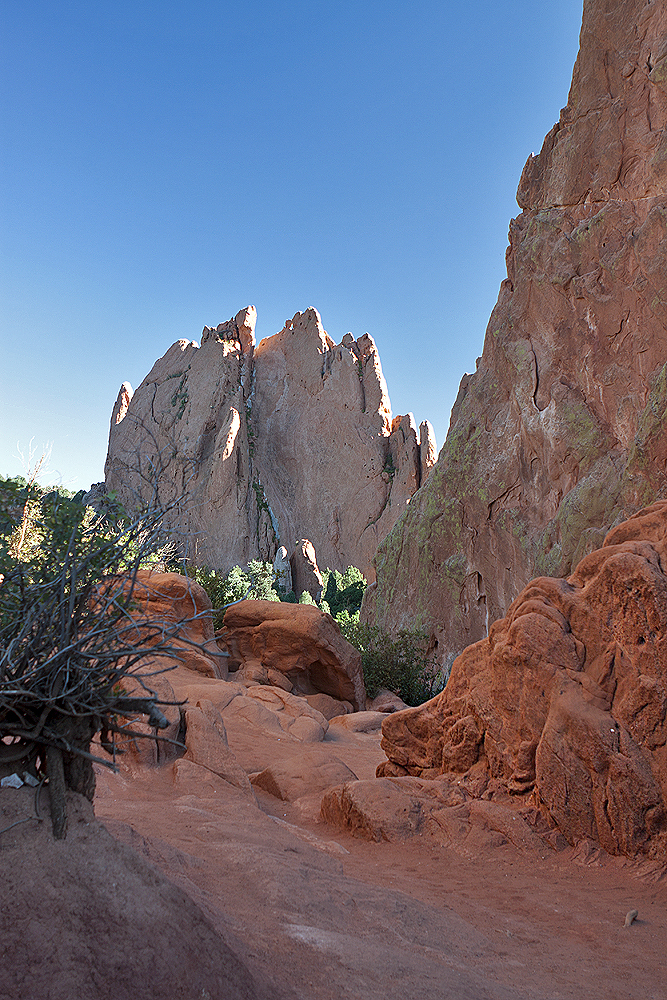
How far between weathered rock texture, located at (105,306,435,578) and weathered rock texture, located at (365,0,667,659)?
77.1 feet

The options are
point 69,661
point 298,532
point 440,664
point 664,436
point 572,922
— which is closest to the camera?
point 69,661

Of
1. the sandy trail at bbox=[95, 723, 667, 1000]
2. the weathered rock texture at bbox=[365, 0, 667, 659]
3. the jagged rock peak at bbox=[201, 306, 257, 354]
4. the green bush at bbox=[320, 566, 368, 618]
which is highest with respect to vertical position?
the jagged rock peak at bbox=[201, 306, 257, 354]

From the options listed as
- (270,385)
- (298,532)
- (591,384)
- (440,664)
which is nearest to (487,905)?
(591,384)

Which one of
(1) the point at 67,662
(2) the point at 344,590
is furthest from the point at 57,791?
(2) the point at 344,590

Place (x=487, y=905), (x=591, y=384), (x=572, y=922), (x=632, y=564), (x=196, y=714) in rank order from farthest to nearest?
(x=591, y=384) → (x=196, y=714) → (x=632, y=564) → (x=487, y=905) → (x=572, y=922)

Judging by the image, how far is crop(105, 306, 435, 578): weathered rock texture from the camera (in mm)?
51688

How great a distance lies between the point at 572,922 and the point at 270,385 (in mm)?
55810

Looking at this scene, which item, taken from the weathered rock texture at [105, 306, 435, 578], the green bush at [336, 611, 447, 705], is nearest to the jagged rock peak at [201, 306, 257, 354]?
the weathered rock texture at [105, 306, 435, 578]

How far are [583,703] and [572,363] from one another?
1834cm

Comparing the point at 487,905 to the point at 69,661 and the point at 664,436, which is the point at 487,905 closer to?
the point at 69,661

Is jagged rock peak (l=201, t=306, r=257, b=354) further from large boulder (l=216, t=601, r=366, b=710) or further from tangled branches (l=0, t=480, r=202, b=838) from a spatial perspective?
tangled branches (l=0, t=480, r=202, b=838)

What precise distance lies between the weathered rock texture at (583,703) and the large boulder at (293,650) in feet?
29.5

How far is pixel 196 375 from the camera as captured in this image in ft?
188

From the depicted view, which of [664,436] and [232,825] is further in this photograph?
[664,436]
